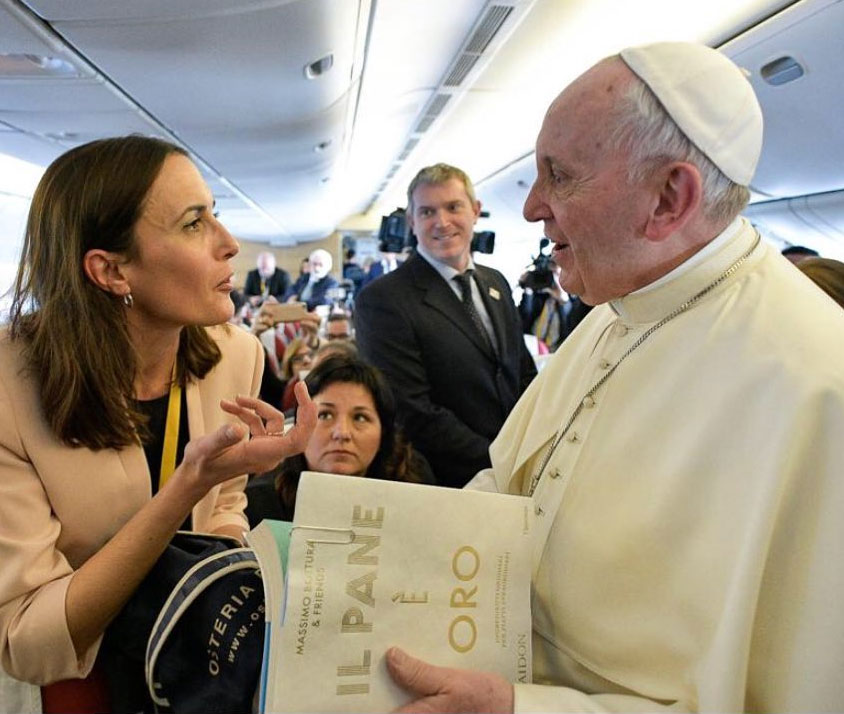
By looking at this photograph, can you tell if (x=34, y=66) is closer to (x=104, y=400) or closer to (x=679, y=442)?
(x=104, y=400)

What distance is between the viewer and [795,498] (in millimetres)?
1096

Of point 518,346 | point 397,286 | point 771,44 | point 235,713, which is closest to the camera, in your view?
point 235,713

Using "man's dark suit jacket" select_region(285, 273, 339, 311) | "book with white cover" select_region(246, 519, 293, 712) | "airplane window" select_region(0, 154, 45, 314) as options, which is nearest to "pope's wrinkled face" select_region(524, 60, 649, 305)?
"book with white cover" select_region(246, 519, 293, 712)

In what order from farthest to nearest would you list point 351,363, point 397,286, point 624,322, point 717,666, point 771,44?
point 771,44 < point 397,286 < point 351,363 < point 624,322 < point 717,666

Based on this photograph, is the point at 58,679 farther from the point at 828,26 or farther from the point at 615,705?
the point at 828,26

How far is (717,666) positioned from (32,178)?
8.76 meters

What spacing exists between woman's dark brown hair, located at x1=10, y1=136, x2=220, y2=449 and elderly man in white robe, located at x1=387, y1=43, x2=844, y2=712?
90 centimetres

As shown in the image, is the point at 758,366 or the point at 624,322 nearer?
the point at 758,366

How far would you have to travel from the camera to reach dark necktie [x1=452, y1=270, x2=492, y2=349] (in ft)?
9.56

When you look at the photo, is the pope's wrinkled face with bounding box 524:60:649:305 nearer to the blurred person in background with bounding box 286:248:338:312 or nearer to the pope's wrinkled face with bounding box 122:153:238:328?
the pope's wrinkled face with bounding box 122:153:238:328

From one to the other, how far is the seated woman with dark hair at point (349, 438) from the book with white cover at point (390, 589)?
4.44 feet

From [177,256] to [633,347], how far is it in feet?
3.68

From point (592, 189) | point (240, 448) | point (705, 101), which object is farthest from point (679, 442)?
point (240, 448)

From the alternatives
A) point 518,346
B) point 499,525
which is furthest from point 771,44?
point 499,525
